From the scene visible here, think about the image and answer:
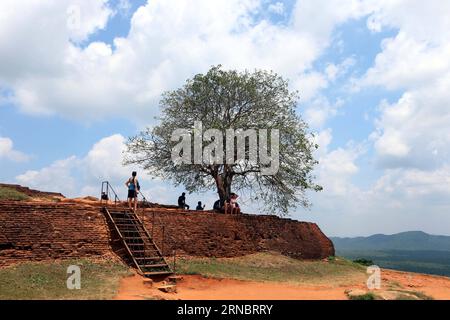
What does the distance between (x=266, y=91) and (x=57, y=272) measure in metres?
15.3

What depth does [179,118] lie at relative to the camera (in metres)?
25.3

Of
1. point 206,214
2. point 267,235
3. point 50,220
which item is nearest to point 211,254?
point 206,214

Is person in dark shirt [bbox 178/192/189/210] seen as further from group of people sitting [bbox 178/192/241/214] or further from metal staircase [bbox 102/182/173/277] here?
metal staircase [bbox 102/182/173/277]

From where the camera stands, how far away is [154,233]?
18234mm

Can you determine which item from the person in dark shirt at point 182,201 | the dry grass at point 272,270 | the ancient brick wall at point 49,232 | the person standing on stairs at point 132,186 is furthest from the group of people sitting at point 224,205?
the ancient brick wall at point 49,232

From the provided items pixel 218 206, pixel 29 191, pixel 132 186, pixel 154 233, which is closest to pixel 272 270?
pixel 154 233

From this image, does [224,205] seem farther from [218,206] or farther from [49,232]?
[49,232]

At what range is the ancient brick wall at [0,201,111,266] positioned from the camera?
1480cm

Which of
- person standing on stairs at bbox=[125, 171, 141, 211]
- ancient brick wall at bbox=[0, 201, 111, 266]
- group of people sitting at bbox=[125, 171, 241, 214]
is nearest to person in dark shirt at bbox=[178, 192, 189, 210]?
group of people sitting at bbox=[125, 171, 241, 214]

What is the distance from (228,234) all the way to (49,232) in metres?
8.07

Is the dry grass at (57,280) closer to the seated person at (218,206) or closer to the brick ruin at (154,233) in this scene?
the brick ruin at (154,233)

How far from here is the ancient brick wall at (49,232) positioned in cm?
1480

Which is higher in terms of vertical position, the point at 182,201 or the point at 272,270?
the point at 182,201
